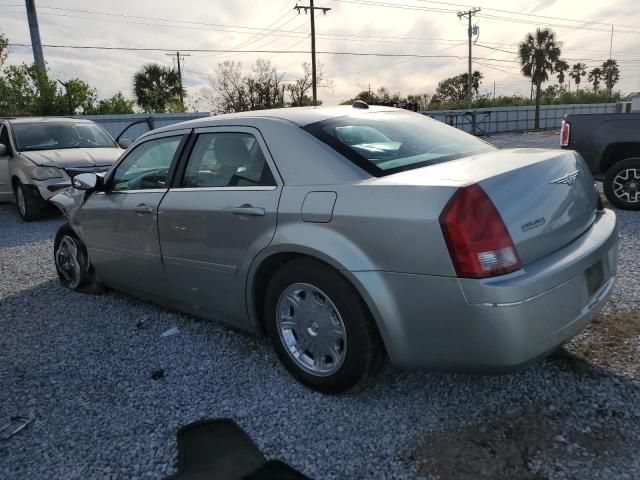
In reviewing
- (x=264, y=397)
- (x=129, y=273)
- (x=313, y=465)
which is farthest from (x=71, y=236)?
(x=313, y=465)

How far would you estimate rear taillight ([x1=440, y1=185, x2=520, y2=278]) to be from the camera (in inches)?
84.9

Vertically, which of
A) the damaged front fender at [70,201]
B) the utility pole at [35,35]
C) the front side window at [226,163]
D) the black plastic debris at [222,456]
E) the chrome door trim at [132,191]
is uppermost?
the utility pole at [35,35]

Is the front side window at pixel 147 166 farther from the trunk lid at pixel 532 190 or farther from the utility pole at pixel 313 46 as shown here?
the utility pole at pixel 313 46

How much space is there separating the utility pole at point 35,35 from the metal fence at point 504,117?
21186 mm

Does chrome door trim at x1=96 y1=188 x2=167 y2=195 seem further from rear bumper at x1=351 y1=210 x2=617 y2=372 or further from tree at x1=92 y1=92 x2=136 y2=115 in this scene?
tree at x1=92 y1=92 x2=136 y2=115

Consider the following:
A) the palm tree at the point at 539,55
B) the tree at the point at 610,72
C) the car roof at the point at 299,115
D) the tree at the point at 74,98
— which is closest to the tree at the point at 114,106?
the tree at the point at 74,98

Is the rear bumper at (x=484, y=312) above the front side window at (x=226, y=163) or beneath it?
beneath

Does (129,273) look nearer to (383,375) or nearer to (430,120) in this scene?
(383,375)

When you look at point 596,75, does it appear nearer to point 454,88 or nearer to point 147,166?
point 454,88

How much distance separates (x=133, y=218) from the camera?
3793 mm

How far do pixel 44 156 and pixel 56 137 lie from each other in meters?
0.77

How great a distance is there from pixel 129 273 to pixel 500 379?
2.80 metres

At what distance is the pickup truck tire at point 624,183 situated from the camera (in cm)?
703

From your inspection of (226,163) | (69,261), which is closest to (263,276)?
(226,163)
